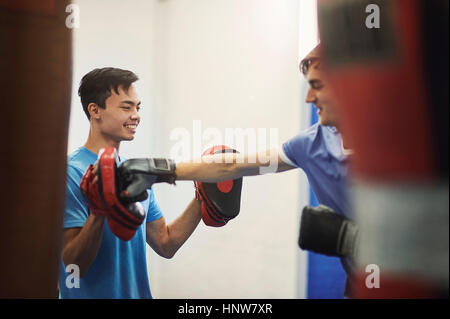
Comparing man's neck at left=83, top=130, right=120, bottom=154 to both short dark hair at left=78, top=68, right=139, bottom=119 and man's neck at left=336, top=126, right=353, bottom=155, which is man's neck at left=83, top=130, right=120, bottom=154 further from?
man's neck at left=336, top=126, right=353, bottom=155

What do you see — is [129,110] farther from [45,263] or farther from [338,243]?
[338,243]

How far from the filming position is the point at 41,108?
1165mm

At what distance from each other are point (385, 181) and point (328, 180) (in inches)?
7.5

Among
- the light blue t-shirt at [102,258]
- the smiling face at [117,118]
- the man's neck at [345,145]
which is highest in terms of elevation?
the smiling face at [117,118]

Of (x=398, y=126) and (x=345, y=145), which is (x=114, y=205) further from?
(x=398, y=126)

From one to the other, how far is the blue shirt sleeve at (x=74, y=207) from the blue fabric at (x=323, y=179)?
62cm

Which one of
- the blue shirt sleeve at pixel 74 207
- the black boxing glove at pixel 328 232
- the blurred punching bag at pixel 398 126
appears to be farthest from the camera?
the blue shirt sleeve at pixel 74 207

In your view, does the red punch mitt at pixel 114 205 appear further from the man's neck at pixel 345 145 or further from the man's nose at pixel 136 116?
the man's neck at pixel 345 145

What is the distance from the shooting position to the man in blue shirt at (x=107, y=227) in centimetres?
117

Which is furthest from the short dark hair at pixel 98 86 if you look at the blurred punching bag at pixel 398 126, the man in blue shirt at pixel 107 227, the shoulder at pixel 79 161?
the blurred punching bag at pixel 398 126

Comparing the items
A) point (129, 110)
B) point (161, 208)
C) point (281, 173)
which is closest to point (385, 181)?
point (281, 173)

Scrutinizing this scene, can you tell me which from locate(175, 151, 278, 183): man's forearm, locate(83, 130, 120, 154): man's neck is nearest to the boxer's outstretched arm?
locate(175, 151, 278, 183): man's forearm
